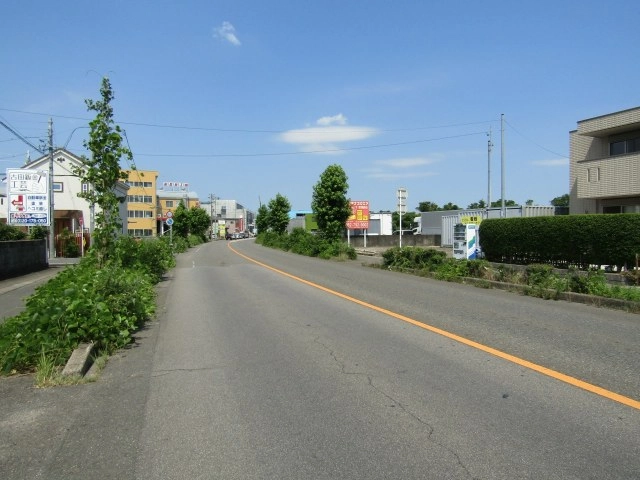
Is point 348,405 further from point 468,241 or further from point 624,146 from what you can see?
point 624,146

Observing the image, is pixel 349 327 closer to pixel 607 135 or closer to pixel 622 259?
pixel 622 259

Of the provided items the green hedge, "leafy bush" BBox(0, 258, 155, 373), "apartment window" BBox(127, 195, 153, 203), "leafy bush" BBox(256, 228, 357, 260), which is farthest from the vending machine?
"apartment window" BBox(127, 195, 153, 203)

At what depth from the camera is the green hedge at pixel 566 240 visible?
1586cm

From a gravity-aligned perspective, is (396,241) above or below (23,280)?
above

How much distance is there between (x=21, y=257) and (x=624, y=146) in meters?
28.1

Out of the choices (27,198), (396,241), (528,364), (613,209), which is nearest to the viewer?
(528,364)

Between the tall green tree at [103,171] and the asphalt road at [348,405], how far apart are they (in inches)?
142

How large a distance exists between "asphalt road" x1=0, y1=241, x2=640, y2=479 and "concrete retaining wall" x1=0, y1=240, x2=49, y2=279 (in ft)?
48.0

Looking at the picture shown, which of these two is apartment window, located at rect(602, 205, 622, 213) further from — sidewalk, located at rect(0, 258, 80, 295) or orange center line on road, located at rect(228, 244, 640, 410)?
sidewalk, located at rect(0, 258, 80, 295)

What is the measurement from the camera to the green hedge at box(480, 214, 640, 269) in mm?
15859

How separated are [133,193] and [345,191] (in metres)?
72.1

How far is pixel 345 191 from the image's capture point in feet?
110

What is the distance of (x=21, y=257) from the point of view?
22.5 meters

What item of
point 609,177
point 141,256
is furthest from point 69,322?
point 609,177
